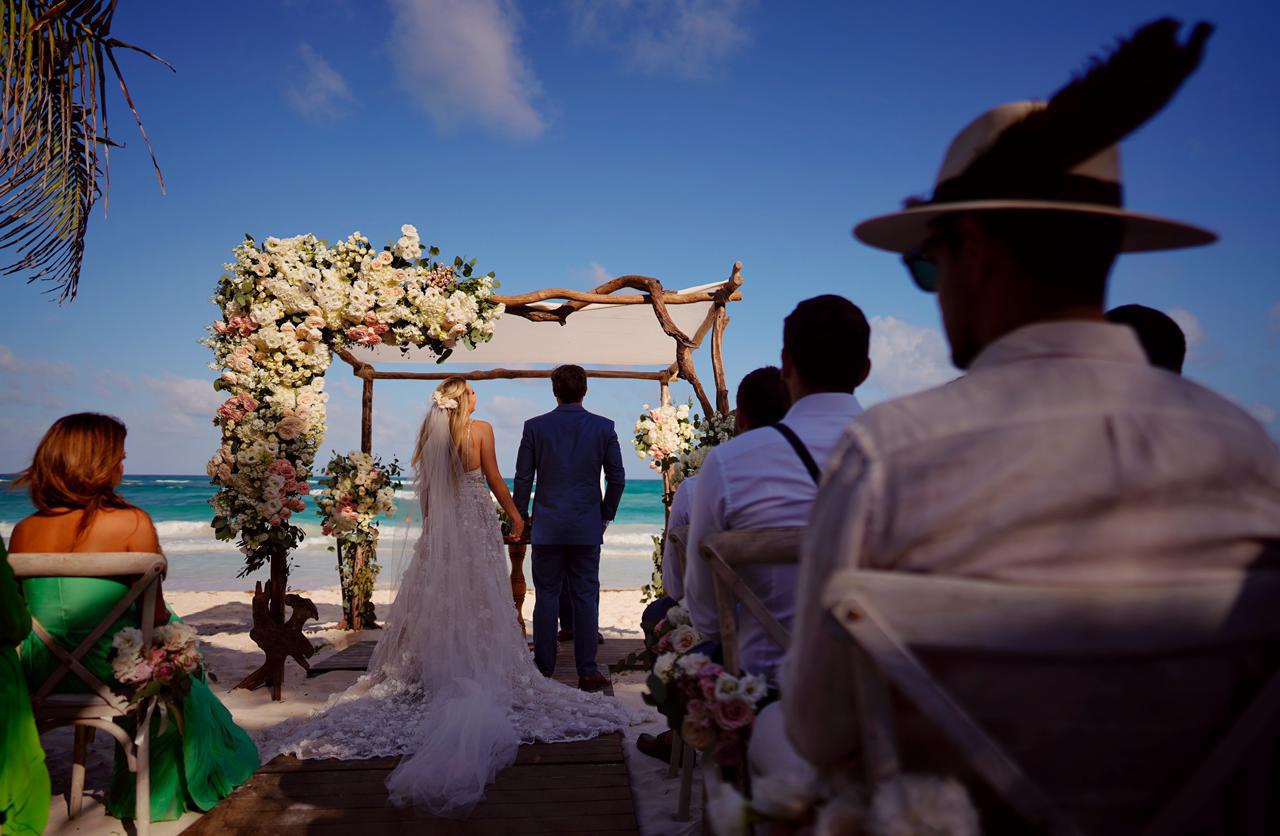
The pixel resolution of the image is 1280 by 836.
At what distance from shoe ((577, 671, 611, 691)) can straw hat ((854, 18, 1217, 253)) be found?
500 cm

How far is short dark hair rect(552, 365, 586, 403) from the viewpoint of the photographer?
5820 millimetres

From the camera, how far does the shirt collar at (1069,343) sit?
1159 millimetres

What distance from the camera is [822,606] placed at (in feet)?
3.62

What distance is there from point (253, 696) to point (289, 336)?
2602mm

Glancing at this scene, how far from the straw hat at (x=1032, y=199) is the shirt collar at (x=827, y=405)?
975mm

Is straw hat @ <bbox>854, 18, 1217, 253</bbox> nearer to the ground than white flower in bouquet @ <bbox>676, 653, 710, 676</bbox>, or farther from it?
farther from it

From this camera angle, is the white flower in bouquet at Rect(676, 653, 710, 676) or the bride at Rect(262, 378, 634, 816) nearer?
the white flower in bouquet at Rect(676, 653, 710, 676)

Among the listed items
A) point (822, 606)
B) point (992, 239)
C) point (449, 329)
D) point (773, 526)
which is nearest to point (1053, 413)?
point (992, 239)

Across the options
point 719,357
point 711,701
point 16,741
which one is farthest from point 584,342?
point 711,701

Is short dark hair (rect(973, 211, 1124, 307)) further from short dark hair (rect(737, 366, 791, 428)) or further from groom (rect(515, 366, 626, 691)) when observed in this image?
groom (rect(515, 366, 626, 691))

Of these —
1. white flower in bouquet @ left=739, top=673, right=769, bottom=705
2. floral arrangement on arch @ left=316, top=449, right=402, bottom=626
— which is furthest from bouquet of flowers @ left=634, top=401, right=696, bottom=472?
white flower in bouquet @ left=739, top=673, right=769, bottom=705

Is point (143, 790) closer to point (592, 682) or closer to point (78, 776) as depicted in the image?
point (78, 776)

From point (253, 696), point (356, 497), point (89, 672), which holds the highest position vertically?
point (356, 497)

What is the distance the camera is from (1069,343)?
3.81 feet
